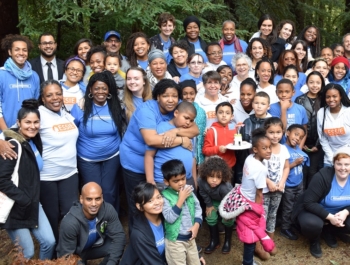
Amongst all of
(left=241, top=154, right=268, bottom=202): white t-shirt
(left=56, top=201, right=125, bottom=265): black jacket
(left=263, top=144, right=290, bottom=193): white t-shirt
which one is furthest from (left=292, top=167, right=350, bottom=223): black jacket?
(left=56, top=201, right=125, bottom=265): black jacket

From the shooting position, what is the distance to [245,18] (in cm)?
962

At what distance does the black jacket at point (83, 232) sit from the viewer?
12.4 feet

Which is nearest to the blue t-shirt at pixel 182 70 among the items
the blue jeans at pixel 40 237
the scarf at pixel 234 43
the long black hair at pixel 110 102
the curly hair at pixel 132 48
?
the curly hair at pixel 132 48

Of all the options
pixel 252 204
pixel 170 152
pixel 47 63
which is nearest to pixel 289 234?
pixel 252 204

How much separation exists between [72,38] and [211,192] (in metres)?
5.40

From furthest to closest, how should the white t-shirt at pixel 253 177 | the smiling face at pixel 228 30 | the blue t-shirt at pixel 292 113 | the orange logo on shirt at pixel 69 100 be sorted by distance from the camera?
the smiling face at pixel 228 30
the blue t-shirt at pixel 292 113
the orange logo on shirt at pixel 69 100
the white t-shirt at pixel 253 177

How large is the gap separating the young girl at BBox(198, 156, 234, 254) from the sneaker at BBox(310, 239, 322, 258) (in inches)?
42.3

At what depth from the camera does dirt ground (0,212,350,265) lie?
179 inches

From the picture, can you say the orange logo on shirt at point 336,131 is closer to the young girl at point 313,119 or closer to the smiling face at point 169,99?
the young girl at point 313,119

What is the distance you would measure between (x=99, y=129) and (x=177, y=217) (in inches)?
58.1

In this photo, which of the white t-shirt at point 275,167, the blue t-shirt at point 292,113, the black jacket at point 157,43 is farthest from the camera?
the black jacket at point 157,43

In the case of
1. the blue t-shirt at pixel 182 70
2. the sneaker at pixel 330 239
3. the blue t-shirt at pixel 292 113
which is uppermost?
the blue t-shirt at pixel 182 70

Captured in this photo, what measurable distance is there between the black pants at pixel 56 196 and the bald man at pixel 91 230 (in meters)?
0.41

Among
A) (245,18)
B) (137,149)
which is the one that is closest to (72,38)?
(245,18)
